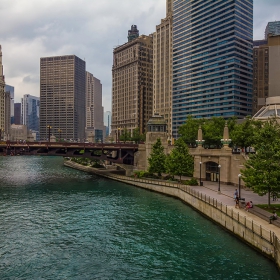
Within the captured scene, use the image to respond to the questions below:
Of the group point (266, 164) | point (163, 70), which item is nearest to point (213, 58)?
point (163, 70)

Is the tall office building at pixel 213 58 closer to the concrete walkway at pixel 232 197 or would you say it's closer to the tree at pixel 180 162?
the tree at pixel 180 162

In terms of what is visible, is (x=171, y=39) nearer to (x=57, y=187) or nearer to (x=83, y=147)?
(x=83, y=147)

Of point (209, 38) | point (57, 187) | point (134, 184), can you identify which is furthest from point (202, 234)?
point (209, 38)

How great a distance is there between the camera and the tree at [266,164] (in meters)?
37.8

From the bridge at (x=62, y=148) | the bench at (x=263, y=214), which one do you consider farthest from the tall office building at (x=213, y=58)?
the bench at (x=263, y=214)

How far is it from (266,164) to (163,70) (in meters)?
154

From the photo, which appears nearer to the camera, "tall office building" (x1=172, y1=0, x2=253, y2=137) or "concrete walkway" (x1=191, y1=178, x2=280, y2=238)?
"concrete walkway" (x1=191, y1=178, x2=280, y2=238)

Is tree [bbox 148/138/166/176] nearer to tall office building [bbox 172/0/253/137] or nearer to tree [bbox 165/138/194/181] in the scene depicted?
tree [bbox 165/138/194/181]

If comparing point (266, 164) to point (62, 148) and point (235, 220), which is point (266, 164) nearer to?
point (235, 220)

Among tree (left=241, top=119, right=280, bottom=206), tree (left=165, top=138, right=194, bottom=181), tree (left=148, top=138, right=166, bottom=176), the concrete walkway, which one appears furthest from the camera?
tree (left=148, top=138, right=166, bottom=176)

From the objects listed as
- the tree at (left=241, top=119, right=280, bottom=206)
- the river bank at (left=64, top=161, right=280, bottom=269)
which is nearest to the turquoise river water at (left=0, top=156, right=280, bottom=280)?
the river bank at (left=64, top=161, right=280, bottom=269)

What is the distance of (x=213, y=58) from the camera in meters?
151

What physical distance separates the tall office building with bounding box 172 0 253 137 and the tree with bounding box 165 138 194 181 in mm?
85077

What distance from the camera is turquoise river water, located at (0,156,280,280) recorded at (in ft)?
90.6
